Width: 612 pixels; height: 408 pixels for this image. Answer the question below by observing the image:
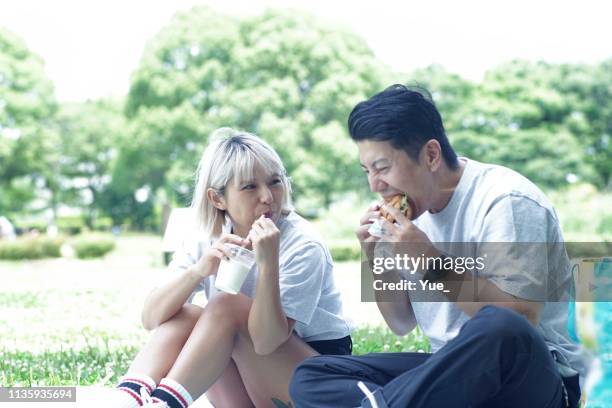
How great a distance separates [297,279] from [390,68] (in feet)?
48.8

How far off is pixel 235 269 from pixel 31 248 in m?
8.99

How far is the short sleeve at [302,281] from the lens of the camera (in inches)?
75.5

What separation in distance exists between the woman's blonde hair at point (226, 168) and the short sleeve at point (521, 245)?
0.67 m

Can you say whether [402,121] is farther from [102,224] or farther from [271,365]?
[102,224]

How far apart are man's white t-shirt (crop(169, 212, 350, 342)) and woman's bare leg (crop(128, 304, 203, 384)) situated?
0.07 meters

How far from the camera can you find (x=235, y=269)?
1.83 metres

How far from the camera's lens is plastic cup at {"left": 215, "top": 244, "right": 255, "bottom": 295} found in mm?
1824

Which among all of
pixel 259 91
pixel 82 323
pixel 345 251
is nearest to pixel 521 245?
pixel 82 323

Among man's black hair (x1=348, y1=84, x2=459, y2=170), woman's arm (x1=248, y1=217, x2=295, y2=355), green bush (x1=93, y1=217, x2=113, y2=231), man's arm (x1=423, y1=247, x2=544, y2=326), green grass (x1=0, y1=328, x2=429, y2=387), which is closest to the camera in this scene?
man's arm (x1=423, y1=247, x2=544, y2=326)

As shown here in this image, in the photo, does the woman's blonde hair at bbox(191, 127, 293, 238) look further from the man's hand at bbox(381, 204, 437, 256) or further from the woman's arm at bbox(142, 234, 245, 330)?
the man's hand at bbox(381, 204, 437, 256)

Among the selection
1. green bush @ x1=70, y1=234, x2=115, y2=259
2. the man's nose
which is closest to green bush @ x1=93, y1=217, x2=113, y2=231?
green bush @ x1=70, y1=234, x2=115, y2=259

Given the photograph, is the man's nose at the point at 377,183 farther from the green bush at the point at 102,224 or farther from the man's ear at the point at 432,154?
the green bush at the point at 102,224

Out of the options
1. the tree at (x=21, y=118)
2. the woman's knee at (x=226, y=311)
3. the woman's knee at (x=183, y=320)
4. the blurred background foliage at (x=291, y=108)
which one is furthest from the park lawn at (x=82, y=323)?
the tree at (x=21, y=118)

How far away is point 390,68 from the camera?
16359 mm
